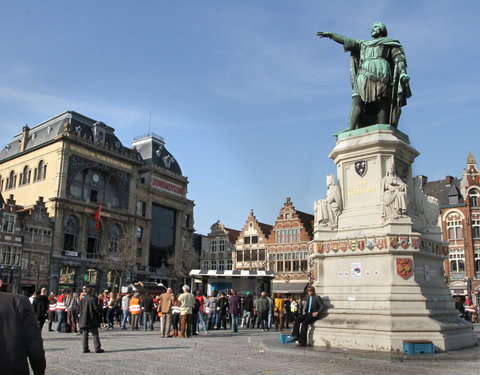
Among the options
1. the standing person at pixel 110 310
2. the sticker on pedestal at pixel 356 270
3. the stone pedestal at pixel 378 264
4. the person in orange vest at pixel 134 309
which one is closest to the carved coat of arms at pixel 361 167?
the stone pedestal at pixel 378 264

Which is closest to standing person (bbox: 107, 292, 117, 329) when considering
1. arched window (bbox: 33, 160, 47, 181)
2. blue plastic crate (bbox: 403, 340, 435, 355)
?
blue plastic crate (bbox: 403, 340, 435, 355)

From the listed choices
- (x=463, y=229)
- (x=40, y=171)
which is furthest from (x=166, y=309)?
(x=40, y=171)

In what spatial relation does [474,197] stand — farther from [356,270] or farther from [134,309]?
[356,270]

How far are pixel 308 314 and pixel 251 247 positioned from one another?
46.5m

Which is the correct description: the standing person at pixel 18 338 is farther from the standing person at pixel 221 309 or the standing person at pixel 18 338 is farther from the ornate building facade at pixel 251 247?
the ornate building facade at pixel 251 247

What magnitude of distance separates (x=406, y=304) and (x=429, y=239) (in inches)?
79.5

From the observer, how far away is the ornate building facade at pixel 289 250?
167 feet

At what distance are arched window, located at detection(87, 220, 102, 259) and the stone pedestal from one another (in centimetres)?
4404

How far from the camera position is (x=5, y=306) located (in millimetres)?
3406

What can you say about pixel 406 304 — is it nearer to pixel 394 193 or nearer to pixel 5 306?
pixel 394 193

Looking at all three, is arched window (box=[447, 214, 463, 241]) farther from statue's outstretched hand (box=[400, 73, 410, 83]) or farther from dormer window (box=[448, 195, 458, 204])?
statue's outstretched hand (box=[400, 73, 410, 83])

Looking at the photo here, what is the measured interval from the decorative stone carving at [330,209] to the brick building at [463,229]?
120 feet

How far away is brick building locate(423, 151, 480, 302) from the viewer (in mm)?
44250

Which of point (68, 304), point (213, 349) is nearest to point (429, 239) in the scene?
point (213, 349)
